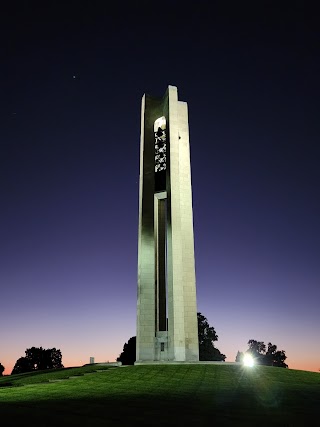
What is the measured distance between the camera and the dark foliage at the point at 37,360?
285ft

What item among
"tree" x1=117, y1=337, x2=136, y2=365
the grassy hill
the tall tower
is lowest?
the grassy hill

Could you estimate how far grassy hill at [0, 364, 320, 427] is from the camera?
10.8m

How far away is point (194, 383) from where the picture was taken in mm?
20875

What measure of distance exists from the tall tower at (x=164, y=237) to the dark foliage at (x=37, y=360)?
5940 cm

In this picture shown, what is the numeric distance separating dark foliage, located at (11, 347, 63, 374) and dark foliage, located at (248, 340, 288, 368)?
48653 mm

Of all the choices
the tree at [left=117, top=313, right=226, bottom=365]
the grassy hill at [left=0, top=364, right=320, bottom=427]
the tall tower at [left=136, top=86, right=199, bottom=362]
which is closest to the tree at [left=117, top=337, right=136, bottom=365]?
the tree at [left=117, top=313, right=226, bottom=365]

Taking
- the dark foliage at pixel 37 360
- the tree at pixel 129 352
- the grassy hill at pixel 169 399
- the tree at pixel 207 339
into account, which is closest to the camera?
the grassy hill at pixel 169 399

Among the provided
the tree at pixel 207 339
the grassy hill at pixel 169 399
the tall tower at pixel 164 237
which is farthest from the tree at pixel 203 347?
the grassy hill at pixel 169 399

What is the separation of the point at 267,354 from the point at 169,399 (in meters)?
90.0

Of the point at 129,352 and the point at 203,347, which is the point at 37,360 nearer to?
the point at 129,352

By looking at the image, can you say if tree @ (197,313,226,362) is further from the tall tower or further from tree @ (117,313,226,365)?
the tall tower

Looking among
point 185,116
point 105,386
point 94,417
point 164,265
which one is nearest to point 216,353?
point 164,265

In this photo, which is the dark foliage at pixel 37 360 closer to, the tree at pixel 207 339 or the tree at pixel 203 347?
the tree at pixel 203 347

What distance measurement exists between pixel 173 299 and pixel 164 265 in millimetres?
6596
